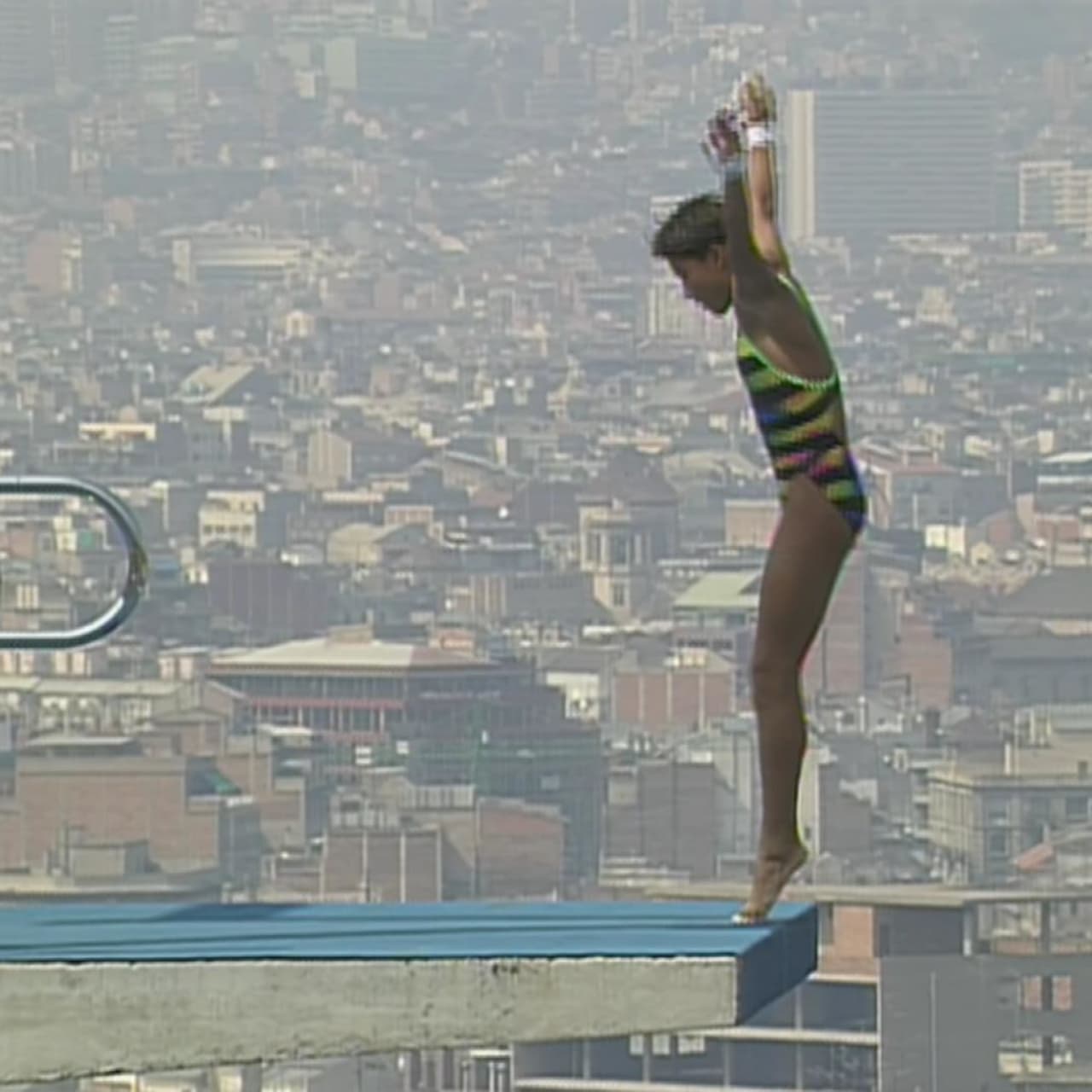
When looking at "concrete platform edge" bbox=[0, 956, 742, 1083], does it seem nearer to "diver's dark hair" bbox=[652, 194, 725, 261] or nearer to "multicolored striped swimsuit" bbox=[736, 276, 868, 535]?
"multicolored striped swimsuit" bbox=[736, 276, 868, 535]

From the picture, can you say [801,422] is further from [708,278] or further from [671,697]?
[671,697]

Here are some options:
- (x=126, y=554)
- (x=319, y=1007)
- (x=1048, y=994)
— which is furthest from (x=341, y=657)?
(x=319, y=1007)

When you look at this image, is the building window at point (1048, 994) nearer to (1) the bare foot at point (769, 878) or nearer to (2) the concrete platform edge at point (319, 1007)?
(1) the bare foot at point (769, 878)

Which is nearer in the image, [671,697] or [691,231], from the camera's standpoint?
[691,231]

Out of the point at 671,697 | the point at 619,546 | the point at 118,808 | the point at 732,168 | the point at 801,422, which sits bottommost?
the point at 118,808

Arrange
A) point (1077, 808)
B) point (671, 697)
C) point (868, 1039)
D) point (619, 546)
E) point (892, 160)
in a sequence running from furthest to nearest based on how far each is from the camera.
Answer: point (892, 160), point (619, 546), point (671, 697), point (1077, 808), point (868, 1039)

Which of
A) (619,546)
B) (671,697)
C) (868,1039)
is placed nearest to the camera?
(868,1039)
